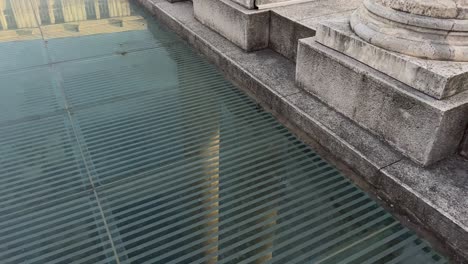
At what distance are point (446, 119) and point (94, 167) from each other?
9.47 ft

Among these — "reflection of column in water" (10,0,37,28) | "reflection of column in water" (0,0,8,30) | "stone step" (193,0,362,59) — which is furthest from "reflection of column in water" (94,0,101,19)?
"stone step" (193,0,362,59)

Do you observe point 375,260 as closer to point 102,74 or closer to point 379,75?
point 379,75

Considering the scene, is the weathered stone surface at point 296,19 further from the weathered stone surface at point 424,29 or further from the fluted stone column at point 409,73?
the weathered stone surface at point 424,29

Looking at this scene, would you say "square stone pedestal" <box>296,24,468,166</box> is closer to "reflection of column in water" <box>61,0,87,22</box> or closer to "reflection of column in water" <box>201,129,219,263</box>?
"reflection of column in water" <box>201,129,219,263</box>

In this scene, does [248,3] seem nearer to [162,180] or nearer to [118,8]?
[162,180]

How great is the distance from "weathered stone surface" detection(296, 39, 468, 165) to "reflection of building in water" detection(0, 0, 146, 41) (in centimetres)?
405

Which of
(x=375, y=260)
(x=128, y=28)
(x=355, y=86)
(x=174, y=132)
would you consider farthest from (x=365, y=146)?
(x=128, y=28)

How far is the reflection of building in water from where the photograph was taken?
6605mm

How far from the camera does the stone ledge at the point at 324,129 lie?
9.22 feet

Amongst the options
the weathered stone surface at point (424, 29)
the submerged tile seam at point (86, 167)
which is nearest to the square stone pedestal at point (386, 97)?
the weathered stone surface at point (424, 29)

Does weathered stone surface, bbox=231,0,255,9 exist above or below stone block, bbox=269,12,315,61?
above

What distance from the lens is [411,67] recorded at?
3.04 meters

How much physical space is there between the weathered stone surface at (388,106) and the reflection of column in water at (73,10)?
196 inches

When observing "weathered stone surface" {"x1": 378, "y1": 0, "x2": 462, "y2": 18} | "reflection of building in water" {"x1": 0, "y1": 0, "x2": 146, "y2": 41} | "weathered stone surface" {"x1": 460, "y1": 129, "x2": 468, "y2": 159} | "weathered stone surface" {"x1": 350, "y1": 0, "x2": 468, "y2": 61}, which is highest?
"weathered stone surface" {"x1": 378, "y1": 0, "x2": 462, "y2": 18}
